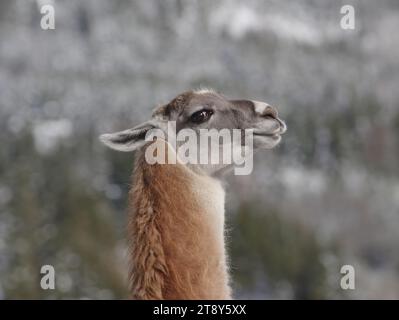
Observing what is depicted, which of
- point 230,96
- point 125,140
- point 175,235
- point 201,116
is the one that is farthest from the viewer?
point 230,96

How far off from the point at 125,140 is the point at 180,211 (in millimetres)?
521

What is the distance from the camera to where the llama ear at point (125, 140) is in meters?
5.08

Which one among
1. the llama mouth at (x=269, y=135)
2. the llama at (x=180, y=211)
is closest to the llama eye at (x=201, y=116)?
A: the llama at (x=180, y=211)

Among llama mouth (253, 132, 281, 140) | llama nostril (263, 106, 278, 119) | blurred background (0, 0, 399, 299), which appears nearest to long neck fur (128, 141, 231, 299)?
llama mouth (253, 132, 281, 140)

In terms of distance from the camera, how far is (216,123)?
5395mm

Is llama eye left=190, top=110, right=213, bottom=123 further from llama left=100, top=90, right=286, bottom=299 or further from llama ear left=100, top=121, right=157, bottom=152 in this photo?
llama ear left=100, top=121, right=157, bottom=152

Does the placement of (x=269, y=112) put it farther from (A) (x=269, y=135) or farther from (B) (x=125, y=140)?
(B) (x=125, y=140)

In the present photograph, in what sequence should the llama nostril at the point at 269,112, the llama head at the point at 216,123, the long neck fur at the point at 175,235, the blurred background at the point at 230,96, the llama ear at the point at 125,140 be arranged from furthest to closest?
the blurred background at the point at 230,96 < the llama nostril at the point at 269,112 < the llama head at the point at 216,123 < the llama ear at the point at 125,140 < the long neck fur at the point at 175,235

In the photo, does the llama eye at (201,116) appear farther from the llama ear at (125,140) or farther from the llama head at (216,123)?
the llama ear at (125,140)

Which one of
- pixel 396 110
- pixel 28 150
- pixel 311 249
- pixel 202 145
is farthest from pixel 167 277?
pixel 396 110

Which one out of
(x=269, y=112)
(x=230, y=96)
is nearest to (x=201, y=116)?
(x=269, y=112)

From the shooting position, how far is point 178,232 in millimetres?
4828

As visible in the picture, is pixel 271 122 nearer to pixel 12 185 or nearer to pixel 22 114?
pixel 12 185
